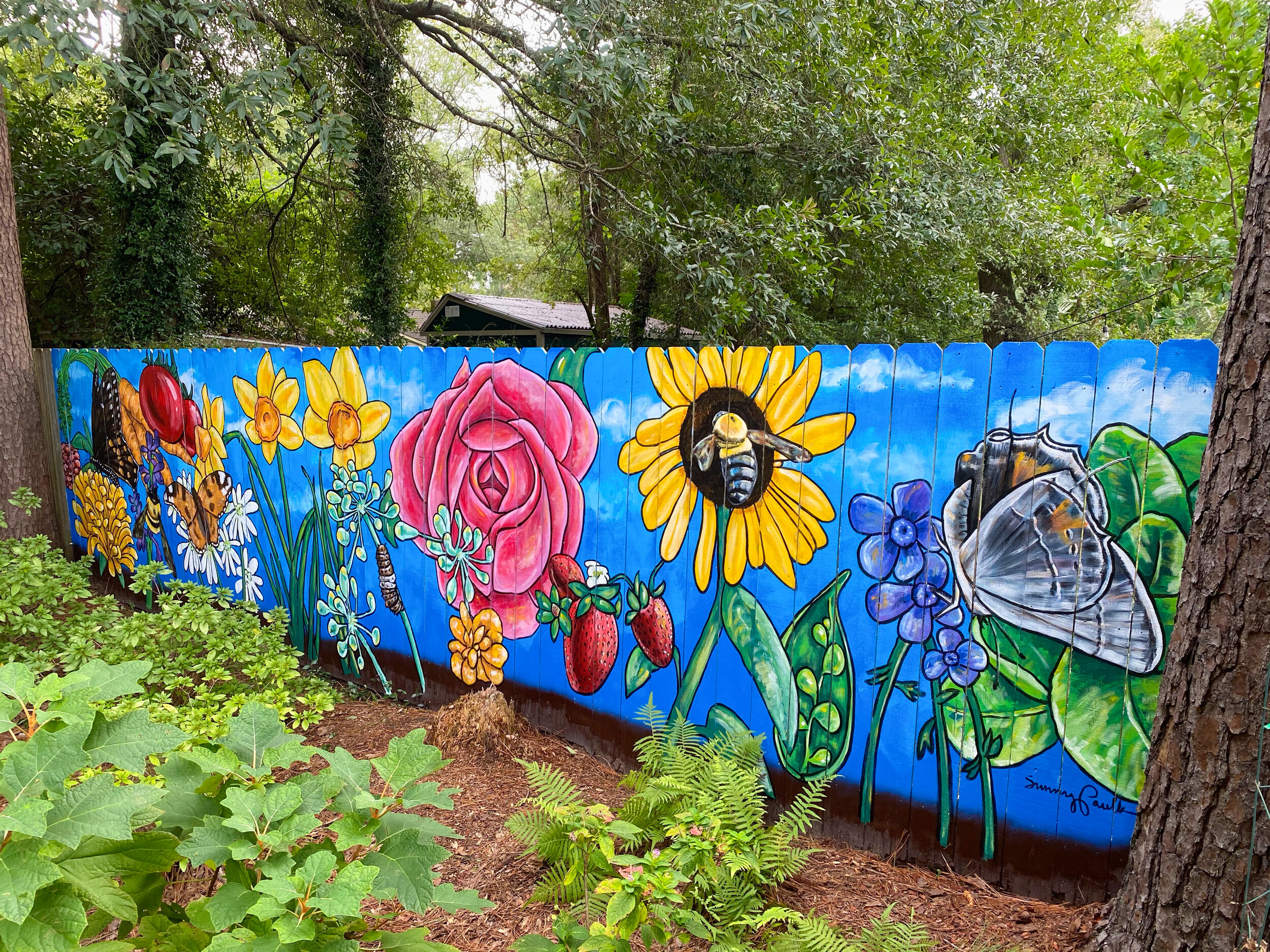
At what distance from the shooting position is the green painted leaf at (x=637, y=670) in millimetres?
3754

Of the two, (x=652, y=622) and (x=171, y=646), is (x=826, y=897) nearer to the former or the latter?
(x=652, y=622)

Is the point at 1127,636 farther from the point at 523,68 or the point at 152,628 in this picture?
the point at 523,68

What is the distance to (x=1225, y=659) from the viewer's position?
2.01m

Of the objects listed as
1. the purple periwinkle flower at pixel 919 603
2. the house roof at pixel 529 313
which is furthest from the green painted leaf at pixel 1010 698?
the house roof at pixel 529 313

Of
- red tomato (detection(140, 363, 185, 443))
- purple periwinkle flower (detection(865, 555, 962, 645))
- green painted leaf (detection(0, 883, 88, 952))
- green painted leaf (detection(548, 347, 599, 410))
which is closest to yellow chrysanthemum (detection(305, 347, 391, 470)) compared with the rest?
green painted leaf (detection(548, 347, 599, 410))

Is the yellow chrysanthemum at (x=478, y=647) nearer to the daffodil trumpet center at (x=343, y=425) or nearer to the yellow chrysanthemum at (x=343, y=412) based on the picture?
the yellow chrysanthemum at (x=343, y=412)

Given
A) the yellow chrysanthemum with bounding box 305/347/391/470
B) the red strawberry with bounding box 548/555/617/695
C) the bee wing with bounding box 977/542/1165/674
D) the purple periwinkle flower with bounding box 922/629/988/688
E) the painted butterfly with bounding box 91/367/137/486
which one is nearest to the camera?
the bee wing with bounding box 977/542/1165/674

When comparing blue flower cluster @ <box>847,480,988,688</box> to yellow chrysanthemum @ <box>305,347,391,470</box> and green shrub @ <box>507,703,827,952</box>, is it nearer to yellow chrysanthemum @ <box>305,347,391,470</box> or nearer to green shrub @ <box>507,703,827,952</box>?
green shrub @ <box>507,703,827,952</box>

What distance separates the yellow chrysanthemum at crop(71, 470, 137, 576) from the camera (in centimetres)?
668

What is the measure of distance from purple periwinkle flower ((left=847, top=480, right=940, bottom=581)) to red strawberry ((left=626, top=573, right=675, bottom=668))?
96cm

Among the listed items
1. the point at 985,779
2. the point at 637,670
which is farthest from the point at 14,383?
the point at 985,779

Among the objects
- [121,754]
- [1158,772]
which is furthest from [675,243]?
[121,754]

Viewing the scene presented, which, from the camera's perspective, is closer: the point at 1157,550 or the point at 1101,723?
the point at 1157,550
